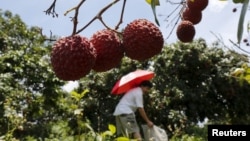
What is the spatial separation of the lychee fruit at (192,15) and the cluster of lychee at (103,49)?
61 cm

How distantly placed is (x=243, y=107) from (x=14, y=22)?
702cm

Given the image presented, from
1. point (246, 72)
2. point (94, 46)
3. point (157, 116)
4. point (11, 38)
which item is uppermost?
point (11, 38)

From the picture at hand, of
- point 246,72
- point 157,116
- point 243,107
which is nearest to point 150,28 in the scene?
point 246,72

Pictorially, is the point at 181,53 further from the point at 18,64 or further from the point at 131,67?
the point at 18,64

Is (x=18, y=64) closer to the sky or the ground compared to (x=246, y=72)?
closer to the sky

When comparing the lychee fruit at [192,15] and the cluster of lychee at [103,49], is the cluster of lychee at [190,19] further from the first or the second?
the cluster of lychee at [103,49]

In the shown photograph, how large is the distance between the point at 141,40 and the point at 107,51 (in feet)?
0.23

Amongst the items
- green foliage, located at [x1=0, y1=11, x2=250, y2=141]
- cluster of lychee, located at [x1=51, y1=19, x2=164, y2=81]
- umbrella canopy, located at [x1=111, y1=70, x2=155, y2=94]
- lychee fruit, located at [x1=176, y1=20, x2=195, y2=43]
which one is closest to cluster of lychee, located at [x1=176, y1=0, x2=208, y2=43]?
lychee fruit, located at [x1=176, y1=20, x2=195, y2=43]

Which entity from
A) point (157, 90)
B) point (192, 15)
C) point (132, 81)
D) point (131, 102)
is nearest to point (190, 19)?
point (192, 15)

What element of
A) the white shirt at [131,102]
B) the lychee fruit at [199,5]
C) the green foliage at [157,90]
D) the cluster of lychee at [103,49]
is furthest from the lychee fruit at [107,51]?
the green foliage at [157,90]

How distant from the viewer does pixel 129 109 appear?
14.9 ft

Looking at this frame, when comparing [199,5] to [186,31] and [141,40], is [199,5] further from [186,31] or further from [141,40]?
[141,40]

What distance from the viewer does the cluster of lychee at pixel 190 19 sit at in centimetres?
152

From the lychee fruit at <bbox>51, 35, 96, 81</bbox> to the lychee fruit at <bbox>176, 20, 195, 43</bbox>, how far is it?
65cm
